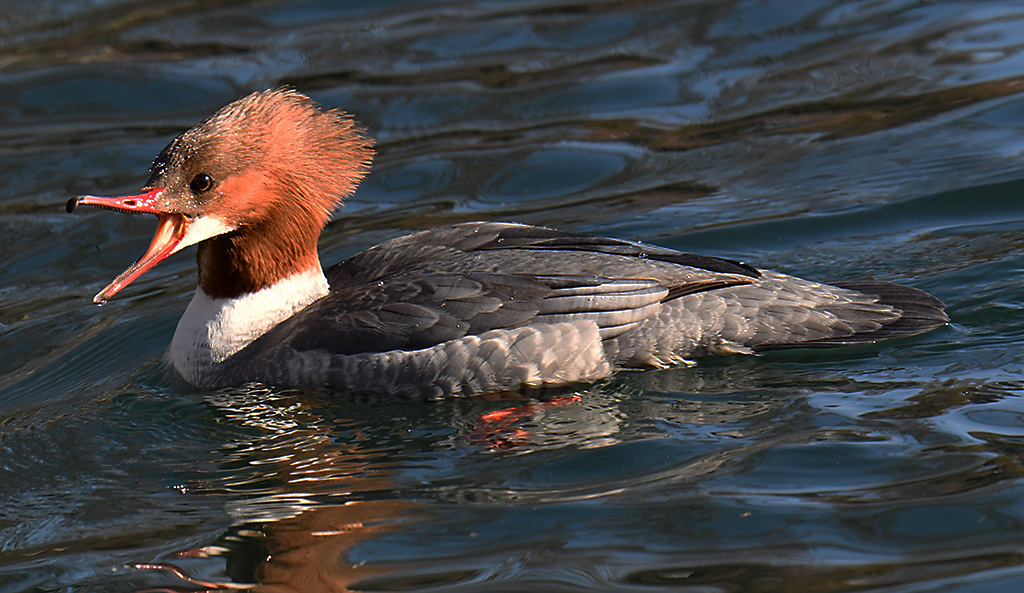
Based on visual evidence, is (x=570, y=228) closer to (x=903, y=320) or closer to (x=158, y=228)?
(x=903, y=320)

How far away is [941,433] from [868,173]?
3.18 metres

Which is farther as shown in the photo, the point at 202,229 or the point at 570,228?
the point at 570,228

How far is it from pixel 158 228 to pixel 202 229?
19 cm

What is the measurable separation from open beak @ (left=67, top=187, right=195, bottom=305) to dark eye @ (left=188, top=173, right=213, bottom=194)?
Result: 0.42 ft

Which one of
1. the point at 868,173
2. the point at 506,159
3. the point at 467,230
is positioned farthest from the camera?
the point at 506,159

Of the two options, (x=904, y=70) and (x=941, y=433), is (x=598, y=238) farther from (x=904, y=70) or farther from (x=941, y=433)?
(x=904, y=70)

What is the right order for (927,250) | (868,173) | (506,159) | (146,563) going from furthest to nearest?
(506,159), (868,173), (927,250), (146,563)

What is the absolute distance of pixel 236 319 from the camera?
18.8ft

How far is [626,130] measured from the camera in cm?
861

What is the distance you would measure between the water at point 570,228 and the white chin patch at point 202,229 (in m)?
0.72

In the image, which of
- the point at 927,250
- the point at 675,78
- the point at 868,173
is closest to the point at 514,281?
the point at 927,250

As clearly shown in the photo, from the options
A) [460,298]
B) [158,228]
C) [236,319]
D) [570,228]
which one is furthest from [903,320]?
[158,228]

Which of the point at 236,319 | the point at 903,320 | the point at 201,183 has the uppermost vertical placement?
the point at 201,183

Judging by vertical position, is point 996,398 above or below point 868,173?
below
